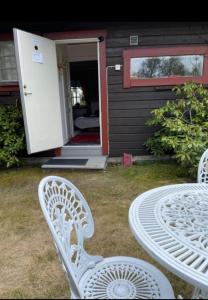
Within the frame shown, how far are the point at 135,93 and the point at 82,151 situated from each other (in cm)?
133

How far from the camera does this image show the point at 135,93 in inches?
167

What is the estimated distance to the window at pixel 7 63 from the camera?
14.0 feet

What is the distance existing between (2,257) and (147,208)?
52.3 inches

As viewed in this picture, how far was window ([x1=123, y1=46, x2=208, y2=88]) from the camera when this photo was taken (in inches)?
159

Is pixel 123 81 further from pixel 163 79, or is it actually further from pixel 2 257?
pixel 2 257

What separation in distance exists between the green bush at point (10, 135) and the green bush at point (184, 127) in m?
2.08

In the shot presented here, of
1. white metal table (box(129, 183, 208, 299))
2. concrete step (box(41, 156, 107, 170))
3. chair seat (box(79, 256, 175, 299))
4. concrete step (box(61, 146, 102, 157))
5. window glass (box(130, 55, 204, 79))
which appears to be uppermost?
window glass (box(130, 55, 204, 79))

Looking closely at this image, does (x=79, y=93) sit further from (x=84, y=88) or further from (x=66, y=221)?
(x=66, y=221)

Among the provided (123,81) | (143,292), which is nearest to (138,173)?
(123,81)

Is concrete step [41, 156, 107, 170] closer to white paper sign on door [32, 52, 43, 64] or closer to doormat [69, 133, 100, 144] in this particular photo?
doormat [69, 133, 100, 144]

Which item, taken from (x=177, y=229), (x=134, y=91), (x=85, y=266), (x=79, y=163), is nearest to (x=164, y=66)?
(x=134, y=91)

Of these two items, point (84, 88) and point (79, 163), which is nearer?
point (79, 163)

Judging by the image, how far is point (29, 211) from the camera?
2744 mm

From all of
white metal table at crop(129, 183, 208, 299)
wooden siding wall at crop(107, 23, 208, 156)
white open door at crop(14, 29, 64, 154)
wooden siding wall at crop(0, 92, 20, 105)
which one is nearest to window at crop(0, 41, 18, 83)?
wooden siding wall at crop(0, 92, 20, 105)
